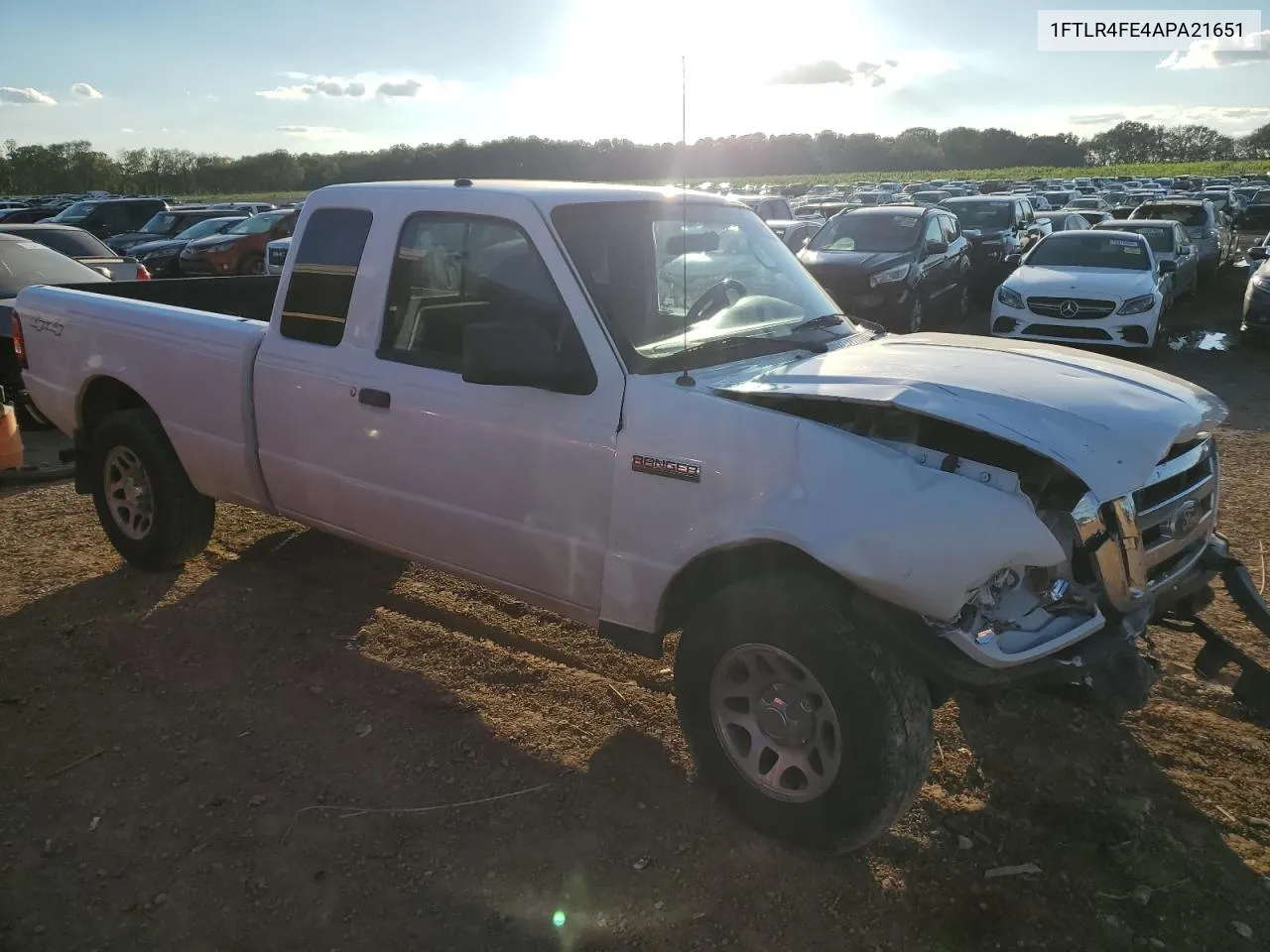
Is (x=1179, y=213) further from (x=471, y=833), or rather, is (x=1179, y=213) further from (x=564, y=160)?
(x=564, y=160)

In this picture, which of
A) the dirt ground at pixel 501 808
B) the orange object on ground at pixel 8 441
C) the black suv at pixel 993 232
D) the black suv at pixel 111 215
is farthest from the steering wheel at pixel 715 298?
the black suv at pixel 111 215

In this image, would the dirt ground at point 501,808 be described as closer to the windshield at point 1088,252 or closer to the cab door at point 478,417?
the cab door at point 478,417

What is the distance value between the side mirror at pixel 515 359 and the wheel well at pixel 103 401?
294cm

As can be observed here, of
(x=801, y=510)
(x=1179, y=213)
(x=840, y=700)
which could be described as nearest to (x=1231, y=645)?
(x=840, y=700)

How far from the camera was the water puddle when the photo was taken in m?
13.7

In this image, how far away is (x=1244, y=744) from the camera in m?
3.62

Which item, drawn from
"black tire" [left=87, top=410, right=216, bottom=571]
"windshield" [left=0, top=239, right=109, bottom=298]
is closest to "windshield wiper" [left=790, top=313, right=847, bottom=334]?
"black tire" [left=87, top=410, right=216, bottom=571]

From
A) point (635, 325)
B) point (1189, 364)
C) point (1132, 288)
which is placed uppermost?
point (635, 325)

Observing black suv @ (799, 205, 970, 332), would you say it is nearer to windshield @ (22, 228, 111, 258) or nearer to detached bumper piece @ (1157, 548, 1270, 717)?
detached bumper piece @ (1157, 548, 1270, 717)

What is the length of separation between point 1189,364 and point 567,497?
465 inches

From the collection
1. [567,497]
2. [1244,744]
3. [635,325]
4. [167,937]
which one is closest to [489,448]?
[567,497]

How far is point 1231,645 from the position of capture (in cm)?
326

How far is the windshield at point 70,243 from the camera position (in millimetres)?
11602

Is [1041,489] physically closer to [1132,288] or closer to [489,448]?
[489,448]
